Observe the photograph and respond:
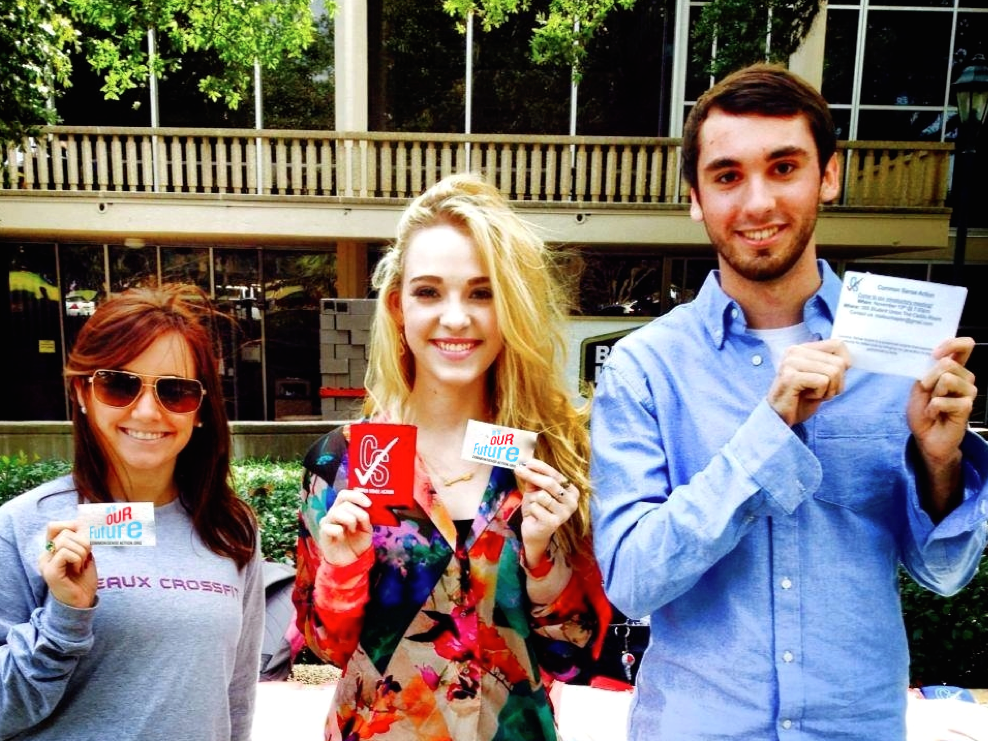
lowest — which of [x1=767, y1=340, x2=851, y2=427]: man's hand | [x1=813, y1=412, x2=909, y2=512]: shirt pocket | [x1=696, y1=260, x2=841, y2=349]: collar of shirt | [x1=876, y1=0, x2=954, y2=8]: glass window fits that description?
[x1=813, y1=412, x2=909, y2=512]: shirt pocket

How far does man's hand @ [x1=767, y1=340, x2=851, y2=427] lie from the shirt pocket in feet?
0.52

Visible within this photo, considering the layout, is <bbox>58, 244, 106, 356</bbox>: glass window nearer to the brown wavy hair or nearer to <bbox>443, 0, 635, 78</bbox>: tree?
<bbox>443, 0, 635, 78</bbox>: tree

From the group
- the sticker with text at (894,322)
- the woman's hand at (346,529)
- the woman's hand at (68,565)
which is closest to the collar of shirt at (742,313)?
the sticker with text at (894,322)

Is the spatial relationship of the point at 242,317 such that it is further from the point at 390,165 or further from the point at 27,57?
the point at 27,57

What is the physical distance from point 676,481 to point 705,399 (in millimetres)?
184

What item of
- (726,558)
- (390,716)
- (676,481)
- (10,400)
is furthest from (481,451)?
(10,400)

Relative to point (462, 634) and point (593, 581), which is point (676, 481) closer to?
point (593, 581)

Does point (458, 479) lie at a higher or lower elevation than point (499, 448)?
lower

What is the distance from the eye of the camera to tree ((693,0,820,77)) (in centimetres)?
647

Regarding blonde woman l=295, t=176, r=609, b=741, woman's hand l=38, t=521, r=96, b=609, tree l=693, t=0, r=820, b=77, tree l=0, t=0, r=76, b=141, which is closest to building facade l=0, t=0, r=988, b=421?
tree l=693, t=0, r=820, b=77

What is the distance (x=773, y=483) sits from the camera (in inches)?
50.6

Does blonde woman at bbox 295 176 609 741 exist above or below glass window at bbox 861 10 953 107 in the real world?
below

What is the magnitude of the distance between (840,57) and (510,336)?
41.9 feet

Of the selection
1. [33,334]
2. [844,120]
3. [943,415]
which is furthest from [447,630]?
[33,334]
